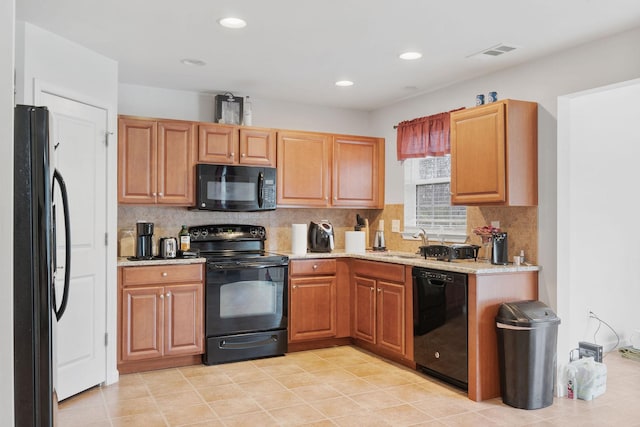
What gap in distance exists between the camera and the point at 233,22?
128 inches

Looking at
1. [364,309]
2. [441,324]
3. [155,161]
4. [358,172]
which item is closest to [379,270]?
[364,309]

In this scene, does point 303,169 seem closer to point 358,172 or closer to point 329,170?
point 329,170

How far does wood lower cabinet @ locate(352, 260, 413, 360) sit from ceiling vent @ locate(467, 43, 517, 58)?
1.73 metres

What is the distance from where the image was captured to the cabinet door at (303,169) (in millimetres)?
5148

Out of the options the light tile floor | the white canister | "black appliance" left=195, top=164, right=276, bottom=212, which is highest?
"black appliance" left=195, top=164, right=276, bottom=212

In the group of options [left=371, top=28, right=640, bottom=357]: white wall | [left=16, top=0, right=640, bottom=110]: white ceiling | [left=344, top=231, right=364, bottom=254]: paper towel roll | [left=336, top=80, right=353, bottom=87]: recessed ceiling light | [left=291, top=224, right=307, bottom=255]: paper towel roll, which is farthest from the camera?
[left=344, top=231, right=364, bottom=254]: paper towel roll

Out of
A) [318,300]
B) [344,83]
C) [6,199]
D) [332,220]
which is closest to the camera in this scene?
[6,199]

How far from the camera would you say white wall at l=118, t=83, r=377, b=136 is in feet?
15.8

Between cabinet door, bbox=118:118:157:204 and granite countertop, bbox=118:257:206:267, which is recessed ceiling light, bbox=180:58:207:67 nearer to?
cabinet door, bbox=118:118:157:204

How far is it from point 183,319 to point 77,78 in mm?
2038

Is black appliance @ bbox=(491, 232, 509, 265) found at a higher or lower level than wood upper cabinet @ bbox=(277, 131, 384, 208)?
lower

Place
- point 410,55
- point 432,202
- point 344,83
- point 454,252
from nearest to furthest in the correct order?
point 410,55 < point 454,252 < point 344,83 < point 432,202

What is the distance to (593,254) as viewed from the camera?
4762 mm

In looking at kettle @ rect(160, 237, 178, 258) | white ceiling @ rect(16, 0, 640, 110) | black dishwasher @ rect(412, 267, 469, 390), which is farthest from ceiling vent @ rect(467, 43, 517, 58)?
kettle @ rect(160, 237, 178, 258)
